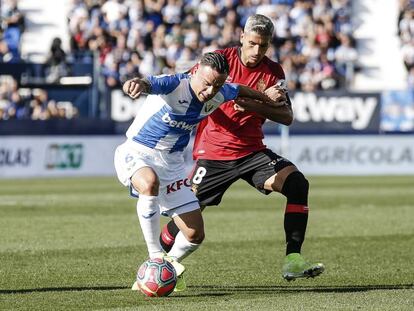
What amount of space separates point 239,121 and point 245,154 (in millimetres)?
315

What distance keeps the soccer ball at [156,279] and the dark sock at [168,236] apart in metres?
1.09

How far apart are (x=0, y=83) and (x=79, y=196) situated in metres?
8.79

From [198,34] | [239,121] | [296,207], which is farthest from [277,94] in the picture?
[198,34]

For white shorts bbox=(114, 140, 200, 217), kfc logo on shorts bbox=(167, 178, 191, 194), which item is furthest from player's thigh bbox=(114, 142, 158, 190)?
kfc logo on shorts bbox=(167, 178, 191, 194)

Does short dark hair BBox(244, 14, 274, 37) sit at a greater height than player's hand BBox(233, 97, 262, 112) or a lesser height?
greater

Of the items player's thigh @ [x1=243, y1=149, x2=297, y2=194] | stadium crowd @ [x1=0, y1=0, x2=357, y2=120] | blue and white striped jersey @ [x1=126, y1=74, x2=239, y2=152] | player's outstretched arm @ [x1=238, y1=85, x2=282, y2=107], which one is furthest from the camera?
stadium crowd @ [x1=0, y1=0, x2=357, y2=120]

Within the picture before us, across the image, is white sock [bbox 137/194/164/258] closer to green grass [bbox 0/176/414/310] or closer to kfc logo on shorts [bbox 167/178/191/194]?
kfc logo on shorts [bbox 167/178/191/194]

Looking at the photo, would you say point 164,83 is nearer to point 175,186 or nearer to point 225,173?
point 175,186

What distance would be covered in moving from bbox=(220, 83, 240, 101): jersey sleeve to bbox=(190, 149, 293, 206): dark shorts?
1.10 meters

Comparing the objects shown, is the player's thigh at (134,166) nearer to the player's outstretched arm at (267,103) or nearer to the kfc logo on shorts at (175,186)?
the kfc logo on shorts at (175,186)

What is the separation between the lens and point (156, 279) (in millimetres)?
8477

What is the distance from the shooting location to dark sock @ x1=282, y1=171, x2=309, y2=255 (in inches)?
380

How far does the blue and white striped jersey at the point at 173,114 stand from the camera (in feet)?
28.9

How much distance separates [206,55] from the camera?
8.83 m
